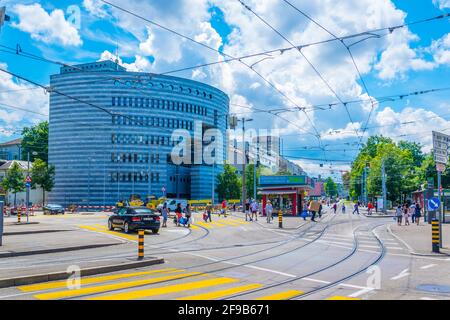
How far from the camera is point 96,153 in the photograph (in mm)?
89250

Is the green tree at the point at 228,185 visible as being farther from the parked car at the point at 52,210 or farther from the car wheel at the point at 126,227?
the car wheel at the point at 126,227

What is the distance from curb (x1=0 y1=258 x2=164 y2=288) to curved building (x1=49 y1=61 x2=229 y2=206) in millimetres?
73578

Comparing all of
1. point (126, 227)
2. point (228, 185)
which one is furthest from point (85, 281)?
point (228, 185)

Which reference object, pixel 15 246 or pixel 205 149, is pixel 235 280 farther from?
pixel 205 149

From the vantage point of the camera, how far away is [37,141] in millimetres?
102500

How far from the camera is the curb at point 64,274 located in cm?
985

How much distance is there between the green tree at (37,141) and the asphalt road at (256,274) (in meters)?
89.1

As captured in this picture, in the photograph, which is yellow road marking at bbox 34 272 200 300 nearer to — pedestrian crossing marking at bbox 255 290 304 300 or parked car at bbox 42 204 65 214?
pedestrian crossing marking at bbox 255 290 304 300

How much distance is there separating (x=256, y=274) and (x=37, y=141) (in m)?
101

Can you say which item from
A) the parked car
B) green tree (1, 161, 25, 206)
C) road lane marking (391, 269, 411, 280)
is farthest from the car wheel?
green tree (1, 161, 25, 206)

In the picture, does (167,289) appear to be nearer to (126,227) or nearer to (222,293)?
(222,293)

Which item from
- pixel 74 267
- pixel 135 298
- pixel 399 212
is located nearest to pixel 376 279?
pixel 135 298

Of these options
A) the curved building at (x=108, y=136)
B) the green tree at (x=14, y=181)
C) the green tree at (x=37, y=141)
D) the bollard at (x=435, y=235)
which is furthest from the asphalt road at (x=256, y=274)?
the green tree at (x=37, y=141)

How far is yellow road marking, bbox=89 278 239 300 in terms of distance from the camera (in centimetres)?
864
